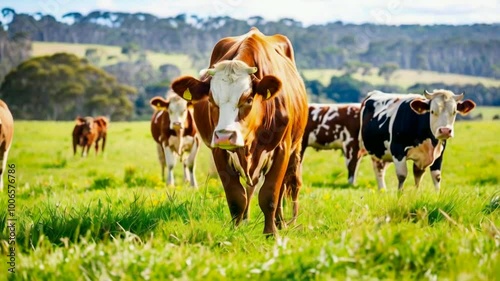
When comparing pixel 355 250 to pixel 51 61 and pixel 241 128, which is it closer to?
pixel 241 128

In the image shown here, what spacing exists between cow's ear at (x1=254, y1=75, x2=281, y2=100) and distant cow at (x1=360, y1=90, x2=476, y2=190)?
4.74m

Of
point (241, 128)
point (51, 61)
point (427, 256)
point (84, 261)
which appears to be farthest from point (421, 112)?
point (51, 61)

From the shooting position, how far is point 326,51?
118875mm

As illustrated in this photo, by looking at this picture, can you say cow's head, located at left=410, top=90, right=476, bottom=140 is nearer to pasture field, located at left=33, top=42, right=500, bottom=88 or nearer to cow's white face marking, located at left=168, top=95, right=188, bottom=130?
cow's white face marking, located at left=168, top=95, right=188, bottom=130

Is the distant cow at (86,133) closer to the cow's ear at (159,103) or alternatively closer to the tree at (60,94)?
the cow's ear at (159,103)

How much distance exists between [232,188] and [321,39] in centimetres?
12420

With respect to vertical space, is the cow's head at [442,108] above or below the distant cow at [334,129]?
above

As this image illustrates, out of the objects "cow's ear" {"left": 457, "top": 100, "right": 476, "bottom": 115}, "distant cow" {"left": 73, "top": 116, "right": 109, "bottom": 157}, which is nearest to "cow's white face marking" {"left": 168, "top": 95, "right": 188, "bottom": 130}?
Result: "cow's ear" {"left": 457, "top": 100, "right": 476, "bottom": 115}

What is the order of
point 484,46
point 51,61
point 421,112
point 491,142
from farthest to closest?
1. point 484,46
2. point 51,61
3. point 491,142
4. point 421,112

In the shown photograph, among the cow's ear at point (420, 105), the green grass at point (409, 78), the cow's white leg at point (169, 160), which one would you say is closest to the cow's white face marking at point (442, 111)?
the cow's ear at point (420, 105)

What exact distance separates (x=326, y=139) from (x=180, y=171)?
201 inches

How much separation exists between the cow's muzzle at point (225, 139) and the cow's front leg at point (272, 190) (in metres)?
0.95

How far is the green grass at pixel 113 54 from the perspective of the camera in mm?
100375

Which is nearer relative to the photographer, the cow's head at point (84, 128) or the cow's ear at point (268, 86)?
the cow's ear at point (268, 86)
